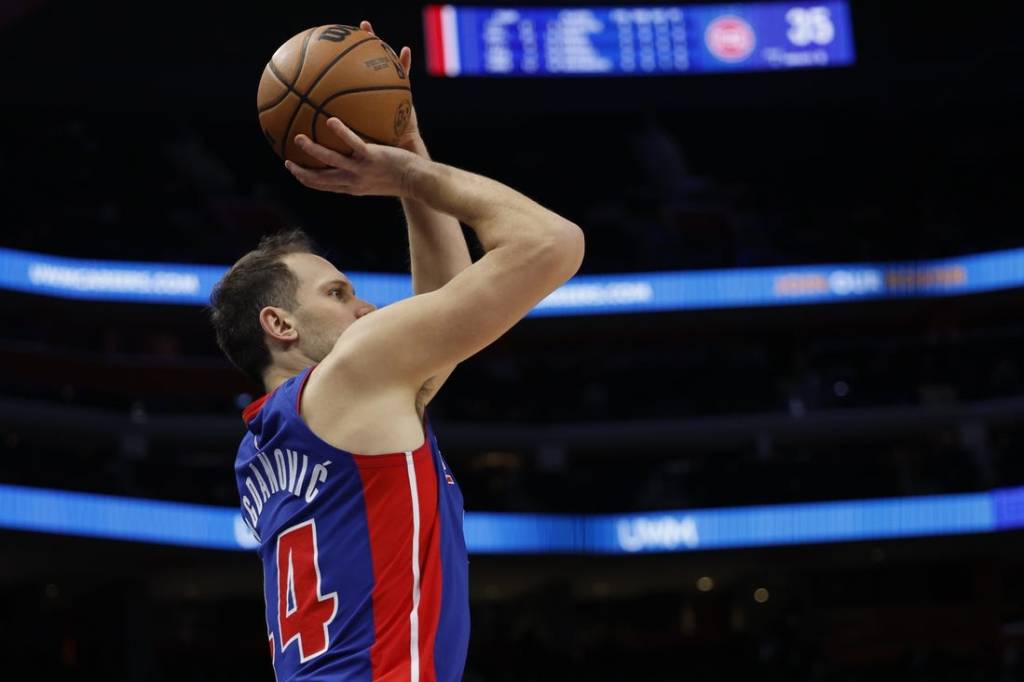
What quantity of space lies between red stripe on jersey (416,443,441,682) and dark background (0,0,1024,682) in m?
16.4

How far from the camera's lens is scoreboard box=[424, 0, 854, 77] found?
73.0 ft

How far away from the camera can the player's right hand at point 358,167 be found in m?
2.83

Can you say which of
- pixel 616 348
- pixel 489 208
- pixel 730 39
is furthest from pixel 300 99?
pixel 616 348

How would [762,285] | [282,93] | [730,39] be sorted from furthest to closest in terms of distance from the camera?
[730,39] → [762,285] → [282,93]

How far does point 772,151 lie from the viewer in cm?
2652

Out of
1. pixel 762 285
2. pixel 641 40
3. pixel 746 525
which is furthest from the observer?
pixel 641 40

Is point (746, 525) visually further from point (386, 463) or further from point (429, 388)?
point (386, 463)

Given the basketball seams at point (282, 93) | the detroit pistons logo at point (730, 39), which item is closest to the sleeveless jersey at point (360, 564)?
the basketball seams at point (282, 93)

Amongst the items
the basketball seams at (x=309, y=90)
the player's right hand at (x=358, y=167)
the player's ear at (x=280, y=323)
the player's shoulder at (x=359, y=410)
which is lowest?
the player's shoulder at (x=359, y=410)

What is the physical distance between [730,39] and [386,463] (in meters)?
21.2

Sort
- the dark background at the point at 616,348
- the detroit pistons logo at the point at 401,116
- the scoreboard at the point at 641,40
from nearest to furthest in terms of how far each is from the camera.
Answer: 1. the detroit pistons logo at the point at 401,116
2. the dark background at the point at 616,348
3. the scoreboard at the point at 641,40

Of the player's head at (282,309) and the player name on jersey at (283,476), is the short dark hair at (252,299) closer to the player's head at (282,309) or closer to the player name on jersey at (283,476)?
the player's head at (282,309)

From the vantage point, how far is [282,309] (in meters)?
2.93

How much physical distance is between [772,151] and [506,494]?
396 inches
